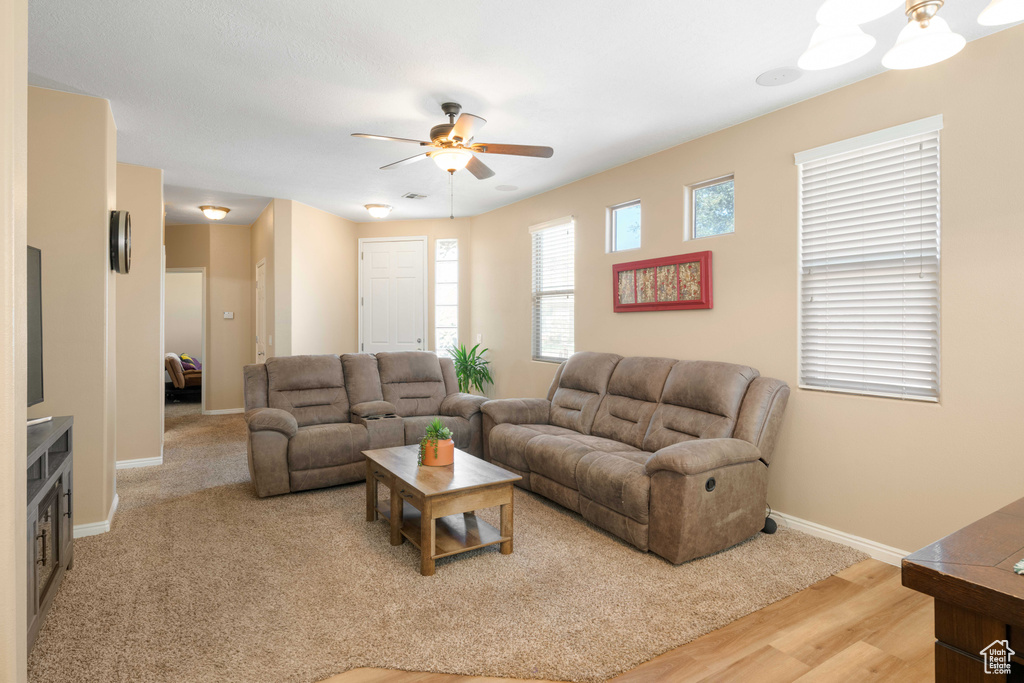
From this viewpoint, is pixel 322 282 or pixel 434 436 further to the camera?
pixel 322 282

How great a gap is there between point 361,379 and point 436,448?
78.1 inches

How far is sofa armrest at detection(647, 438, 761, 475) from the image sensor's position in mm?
2816

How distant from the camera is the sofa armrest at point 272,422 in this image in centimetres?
397

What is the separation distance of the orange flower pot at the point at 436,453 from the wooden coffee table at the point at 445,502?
0.04m

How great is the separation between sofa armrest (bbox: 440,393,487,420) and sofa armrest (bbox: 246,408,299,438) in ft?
4.44

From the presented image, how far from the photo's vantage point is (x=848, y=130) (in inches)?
125

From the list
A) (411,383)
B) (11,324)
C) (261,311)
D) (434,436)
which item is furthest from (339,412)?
(11,324)

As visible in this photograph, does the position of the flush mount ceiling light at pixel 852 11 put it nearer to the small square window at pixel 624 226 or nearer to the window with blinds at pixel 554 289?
the small square window at pixel 624 226

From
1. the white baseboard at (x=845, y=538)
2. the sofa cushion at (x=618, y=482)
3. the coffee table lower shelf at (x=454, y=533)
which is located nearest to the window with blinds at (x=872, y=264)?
the white baseboard at (x=845, y=538)

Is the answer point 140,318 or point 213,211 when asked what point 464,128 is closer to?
point 140,318

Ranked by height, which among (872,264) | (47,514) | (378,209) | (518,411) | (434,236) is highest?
(378,209)

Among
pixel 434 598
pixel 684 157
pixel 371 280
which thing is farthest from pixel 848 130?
pixel 371 280

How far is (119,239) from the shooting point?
11.6ft

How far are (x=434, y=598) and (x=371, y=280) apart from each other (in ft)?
17.9
